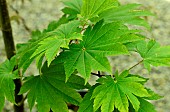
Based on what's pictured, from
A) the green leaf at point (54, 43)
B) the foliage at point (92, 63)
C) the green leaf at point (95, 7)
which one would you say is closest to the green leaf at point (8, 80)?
the foliage at point (92, 63)

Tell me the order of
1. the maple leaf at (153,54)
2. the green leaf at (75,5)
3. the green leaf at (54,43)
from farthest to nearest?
the green leaf at (75,5)
the maple leaf at (153,54)
the green leaf at (54,43)

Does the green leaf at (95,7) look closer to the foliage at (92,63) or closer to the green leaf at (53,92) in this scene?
the foliage at (92,63)

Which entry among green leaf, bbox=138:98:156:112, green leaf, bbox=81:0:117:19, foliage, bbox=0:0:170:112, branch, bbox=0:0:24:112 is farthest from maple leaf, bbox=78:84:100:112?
branch, bbox=0:0:24:112

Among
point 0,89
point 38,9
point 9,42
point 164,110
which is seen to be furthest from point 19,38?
point 0,89

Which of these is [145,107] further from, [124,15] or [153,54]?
[124,15]

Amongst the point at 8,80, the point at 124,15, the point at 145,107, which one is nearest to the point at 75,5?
the point at 124,15

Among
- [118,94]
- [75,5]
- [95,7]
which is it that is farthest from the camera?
[75,5]

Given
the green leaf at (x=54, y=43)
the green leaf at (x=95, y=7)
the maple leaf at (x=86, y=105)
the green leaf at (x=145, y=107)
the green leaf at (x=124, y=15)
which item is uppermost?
the green leaf at (x=95, y=7)
